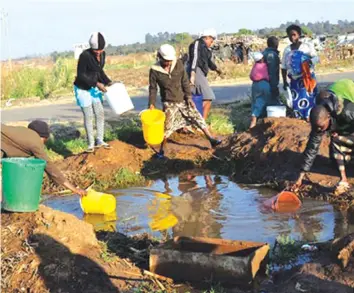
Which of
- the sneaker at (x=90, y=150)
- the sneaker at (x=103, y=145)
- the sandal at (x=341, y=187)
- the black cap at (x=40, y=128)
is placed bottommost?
the sneaker at (x=90, y=150)

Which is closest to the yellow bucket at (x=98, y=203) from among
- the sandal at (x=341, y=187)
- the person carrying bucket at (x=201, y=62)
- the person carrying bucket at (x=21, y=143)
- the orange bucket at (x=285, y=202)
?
the person carrying bucket at (x=21, y=143)

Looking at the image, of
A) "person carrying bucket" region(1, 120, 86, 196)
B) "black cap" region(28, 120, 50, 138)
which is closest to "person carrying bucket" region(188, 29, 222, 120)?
"black cap" region(28, 120, 50, 138)

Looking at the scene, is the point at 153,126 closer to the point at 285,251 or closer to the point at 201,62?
the point at 201,62

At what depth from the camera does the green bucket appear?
5.25 metres

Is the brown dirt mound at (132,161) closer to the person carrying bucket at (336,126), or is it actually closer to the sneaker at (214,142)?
the sneaker at (214,142)

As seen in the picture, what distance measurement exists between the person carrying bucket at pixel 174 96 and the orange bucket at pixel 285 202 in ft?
8.72

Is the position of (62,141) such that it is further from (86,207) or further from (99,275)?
(99,275)

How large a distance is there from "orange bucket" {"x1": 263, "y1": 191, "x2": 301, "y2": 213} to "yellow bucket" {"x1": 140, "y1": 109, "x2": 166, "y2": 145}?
8.12 feet

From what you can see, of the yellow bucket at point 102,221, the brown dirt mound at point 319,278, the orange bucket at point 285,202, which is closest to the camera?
the brown dirt mound at point 319,278

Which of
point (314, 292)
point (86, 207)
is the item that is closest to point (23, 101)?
point (86, 207)

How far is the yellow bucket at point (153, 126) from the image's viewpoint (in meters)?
8.76

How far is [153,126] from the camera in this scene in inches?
344

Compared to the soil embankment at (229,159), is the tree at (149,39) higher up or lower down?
lower down

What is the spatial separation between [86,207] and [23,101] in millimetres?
13988
